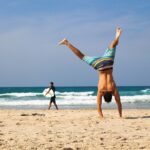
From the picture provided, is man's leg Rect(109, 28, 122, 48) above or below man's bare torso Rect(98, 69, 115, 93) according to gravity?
above

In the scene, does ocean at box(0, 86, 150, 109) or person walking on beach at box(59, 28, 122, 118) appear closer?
person walking on beach at box(59, 28, 122, 118)

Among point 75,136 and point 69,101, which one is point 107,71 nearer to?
point 75,136

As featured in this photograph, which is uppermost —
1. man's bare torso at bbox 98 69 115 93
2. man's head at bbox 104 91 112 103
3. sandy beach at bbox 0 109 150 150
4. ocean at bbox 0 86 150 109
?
man's bare torso at bbox 98 69 115 93

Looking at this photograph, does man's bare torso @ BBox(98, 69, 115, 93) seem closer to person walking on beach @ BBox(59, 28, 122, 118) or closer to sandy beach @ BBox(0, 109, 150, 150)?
person walking on beach @ BBox(59, 28, 122, 118)

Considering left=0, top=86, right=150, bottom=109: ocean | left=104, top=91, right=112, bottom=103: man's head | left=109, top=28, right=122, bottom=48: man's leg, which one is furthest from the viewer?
left=0, top=86, right=150, bottom=109: ocean

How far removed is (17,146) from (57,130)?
2.18 m

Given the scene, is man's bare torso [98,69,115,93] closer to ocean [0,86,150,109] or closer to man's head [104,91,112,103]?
man's head [104,91,112,103]

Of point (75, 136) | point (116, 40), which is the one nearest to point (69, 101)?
point (116, 40)

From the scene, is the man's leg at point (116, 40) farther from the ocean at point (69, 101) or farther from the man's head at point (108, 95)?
the ocean at point (69, 101)

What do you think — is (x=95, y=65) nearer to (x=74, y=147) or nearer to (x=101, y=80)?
(x=101, y=80)

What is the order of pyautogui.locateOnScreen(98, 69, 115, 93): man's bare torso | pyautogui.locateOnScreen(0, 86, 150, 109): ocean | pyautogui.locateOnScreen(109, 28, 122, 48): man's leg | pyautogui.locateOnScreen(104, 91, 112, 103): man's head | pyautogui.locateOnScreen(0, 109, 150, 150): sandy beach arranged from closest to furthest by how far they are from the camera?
pyautogui.locateOnScreen(0, 109, 150, 150): sandy beach → pyautogui.locateOnScreen(104, 91, 112, 103): man's head → pyautogui.locateOnScreen(98, 69, 115, 93): man's bare torso → pyautogui.locateOnScreen(109, 28, 122, 48): man's leg → pyautogui.locateOnScreen(0, 86, 150, 109): ocean

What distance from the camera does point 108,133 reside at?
8750 millimetres

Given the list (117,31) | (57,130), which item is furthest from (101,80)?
(57,130)

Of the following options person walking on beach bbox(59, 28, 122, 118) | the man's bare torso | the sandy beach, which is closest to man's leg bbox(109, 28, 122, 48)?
person walking on beach bbox(59, 28, 122, 118)
